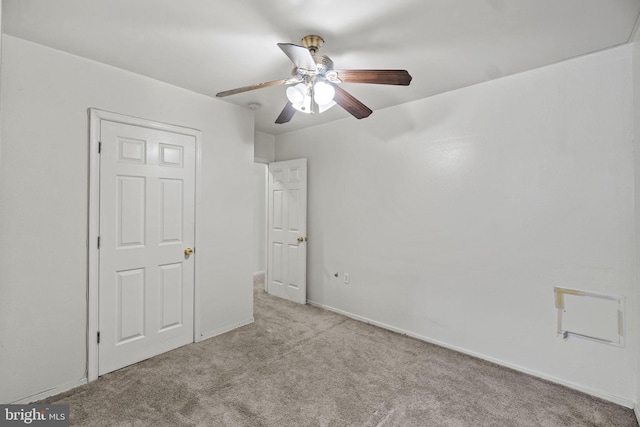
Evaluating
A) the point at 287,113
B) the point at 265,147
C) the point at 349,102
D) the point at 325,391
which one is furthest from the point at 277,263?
the point at 349,102

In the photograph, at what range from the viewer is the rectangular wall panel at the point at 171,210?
2.80m

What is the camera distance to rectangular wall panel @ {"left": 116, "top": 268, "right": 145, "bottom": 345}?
2555 millimetres

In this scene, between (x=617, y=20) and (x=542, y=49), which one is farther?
(x=542, y=49)

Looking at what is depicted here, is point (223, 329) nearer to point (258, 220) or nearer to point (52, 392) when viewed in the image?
point (52, 392)

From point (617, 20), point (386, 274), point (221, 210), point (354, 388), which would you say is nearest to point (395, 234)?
point (386, 274)

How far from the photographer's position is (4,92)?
202 cm

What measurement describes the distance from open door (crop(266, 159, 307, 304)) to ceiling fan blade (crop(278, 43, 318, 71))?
2.32m

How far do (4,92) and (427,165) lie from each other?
3329 mm

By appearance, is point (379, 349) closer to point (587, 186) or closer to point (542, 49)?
point (587, 186)

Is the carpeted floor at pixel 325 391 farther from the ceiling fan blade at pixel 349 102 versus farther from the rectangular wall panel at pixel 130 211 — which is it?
the ceiling fan blade at pixel 349 102

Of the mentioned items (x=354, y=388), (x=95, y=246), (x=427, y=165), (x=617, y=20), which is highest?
(x=617, y=20)

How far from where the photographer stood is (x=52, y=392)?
2205 mm

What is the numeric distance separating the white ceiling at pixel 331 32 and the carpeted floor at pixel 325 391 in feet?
8.09

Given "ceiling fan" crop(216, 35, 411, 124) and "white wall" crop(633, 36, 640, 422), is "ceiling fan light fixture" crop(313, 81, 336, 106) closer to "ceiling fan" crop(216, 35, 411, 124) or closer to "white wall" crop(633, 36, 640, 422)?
"ceiling fan" crop(216, 35, 411, 124)
